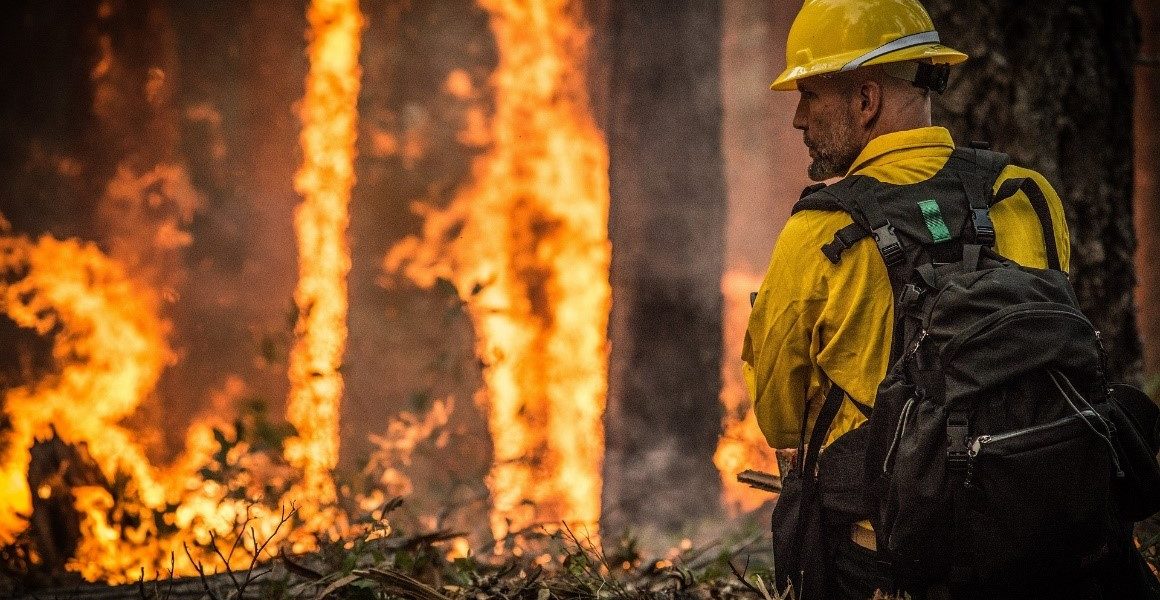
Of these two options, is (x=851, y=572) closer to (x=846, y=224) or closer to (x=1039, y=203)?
(x=846, y=224)

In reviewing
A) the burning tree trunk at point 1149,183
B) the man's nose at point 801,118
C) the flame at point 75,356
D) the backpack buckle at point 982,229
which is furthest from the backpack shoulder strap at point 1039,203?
the burning tree trunk at point 1149,183

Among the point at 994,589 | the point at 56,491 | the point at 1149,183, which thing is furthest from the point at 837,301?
the point at 1149,183

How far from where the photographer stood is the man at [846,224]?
2.53 meters

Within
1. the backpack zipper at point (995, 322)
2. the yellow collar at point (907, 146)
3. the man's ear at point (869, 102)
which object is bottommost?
the backpack zipper at point (995, 322)

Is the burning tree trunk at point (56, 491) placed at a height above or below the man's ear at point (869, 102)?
below

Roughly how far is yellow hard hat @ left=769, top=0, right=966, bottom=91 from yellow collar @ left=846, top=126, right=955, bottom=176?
0.20m

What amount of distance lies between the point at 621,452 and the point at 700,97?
284 cm

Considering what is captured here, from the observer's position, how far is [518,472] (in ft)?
37.1

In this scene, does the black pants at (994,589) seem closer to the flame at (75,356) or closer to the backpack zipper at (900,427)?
the backpack zipper at (900,427)

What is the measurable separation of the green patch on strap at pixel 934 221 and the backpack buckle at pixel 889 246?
84 millimetres

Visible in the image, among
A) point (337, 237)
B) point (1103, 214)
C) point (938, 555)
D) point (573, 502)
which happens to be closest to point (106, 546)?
point (938, 555)

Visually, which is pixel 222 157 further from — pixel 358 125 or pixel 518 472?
pixel 518 472

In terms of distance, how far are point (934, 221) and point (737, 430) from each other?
6.70m

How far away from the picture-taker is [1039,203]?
8.80 feet
